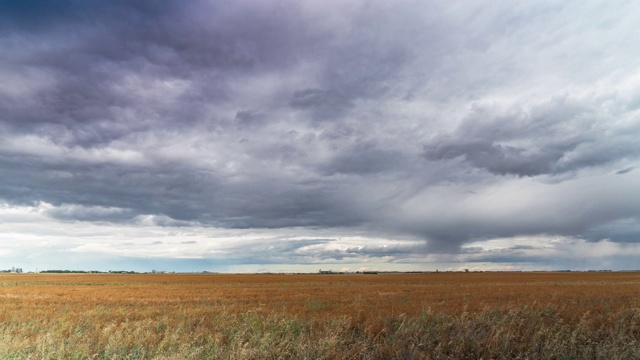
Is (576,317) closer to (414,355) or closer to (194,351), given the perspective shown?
(414,355)


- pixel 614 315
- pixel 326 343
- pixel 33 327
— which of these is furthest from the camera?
pixel 614 315

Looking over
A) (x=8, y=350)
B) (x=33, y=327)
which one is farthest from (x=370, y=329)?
(x=33, y=327)

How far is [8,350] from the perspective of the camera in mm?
11297

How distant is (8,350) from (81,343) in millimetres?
2071

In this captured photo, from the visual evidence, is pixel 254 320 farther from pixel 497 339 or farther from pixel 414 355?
pixel 497 339

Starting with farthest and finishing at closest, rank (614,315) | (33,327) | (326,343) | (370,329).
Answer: (614,315), (33,327), (370,329), (326,343)

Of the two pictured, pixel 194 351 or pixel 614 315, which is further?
pixel 614 315

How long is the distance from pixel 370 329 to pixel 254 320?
17.0 ft

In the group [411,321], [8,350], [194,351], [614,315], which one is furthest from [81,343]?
[614,315]

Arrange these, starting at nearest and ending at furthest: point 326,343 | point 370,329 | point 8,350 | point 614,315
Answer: point 8,350 < point 326,343 < point 370,329 < point 614,315

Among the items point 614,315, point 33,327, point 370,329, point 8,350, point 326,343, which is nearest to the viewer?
point 8,350

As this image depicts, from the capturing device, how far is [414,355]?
11852 millimetres

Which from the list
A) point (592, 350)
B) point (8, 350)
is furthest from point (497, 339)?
point (8, 350)

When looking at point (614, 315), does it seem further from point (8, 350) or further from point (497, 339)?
point (8, 350)
